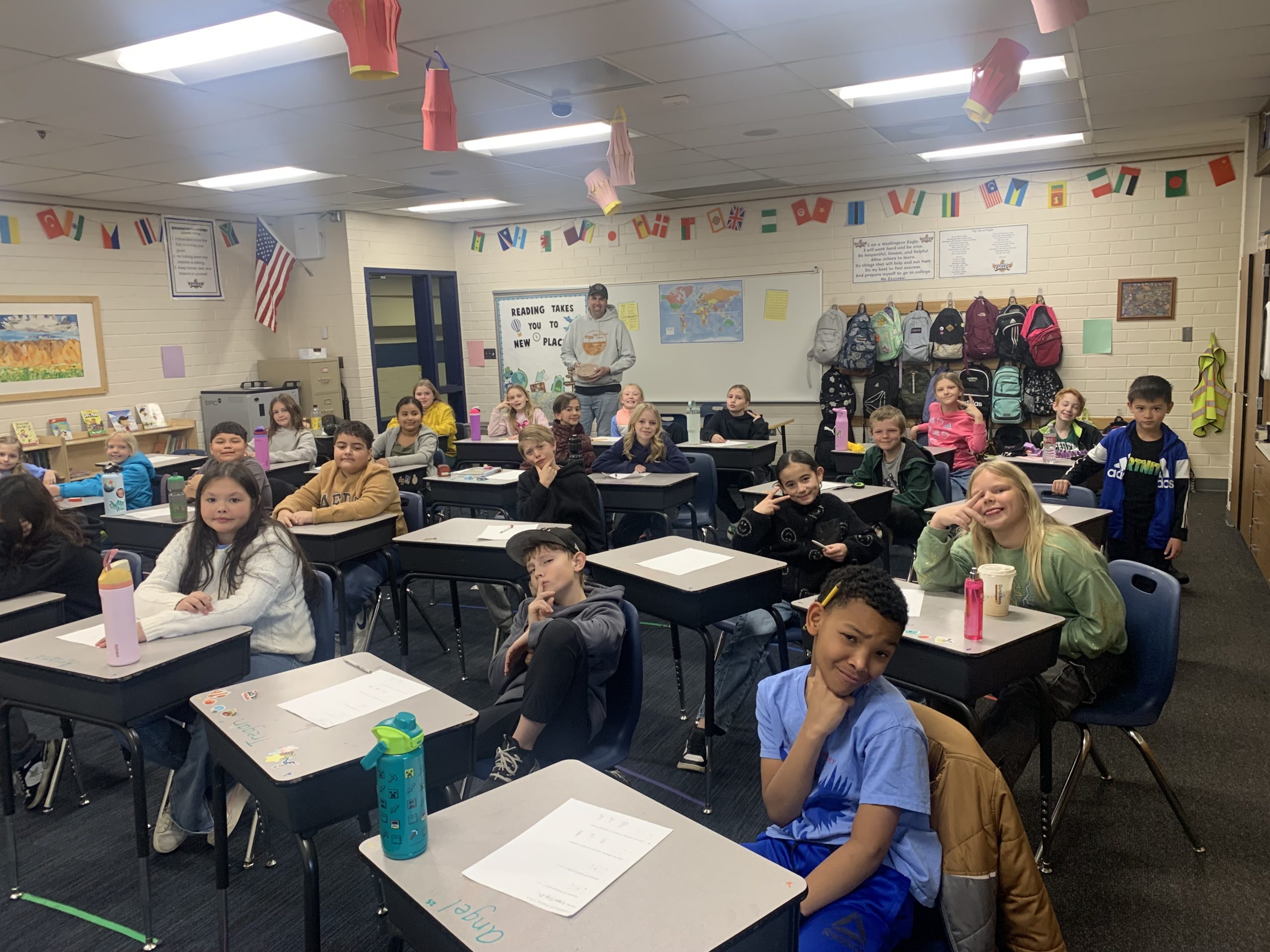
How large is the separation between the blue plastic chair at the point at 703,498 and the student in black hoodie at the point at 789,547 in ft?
5.66

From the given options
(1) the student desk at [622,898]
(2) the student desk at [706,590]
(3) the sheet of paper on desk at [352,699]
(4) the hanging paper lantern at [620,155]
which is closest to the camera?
(1) the student desk at [622,898]

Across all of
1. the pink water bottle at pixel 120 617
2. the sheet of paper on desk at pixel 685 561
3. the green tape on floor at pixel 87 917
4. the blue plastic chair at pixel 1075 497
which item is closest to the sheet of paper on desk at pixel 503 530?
the sheet of paper on desk at pixel 685 561

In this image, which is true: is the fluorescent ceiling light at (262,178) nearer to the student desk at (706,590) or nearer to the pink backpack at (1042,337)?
the student desk at (706,590)

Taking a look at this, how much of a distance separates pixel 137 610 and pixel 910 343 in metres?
6.89

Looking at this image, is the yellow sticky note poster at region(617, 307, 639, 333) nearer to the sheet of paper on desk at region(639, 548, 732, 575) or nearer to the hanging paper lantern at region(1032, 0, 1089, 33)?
the sheet of paper on desk at region(639, 548, 732, 575)

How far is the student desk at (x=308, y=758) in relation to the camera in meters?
1.75

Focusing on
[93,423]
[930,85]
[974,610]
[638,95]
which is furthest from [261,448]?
[974,610]

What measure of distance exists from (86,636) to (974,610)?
7.94ft

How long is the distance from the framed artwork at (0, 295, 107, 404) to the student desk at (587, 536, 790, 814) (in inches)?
240

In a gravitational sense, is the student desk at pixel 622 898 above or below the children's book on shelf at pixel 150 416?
below

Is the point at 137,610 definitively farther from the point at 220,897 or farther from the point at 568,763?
the point at 568,763

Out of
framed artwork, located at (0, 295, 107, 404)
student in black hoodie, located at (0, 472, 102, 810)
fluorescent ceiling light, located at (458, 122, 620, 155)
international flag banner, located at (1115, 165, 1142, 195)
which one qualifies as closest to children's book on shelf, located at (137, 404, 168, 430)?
framed artwork, located at (0, 295, 107, 404)

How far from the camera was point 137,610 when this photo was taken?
105 inches

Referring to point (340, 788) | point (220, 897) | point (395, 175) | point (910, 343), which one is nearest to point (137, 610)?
point (220, 897)
